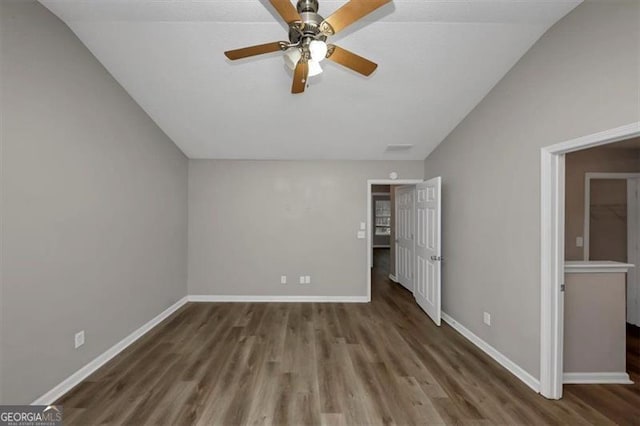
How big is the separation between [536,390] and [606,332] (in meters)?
0.87

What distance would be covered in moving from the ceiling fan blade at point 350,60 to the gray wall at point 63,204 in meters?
2.23

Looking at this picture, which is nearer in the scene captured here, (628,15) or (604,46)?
(628,15)

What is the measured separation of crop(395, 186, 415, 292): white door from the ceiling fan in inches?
138

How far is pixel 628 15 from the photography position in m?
1.71

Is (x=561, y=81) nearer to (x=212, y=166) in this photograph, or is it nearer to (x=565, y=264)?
(x=565, y=264)

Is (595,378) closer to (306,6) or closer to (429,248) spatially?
(429,248)

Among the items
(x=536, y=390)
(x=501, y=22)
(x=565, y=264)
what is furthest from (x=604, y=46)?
(x=536, y=390)

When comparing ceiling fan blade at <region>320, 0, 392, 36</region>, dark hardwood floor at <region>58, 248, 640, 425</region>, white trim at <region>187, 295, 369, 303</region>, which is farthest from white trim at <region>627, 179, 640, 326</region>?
ceiling fan blade at <region>320, 0, 392, 36</region>

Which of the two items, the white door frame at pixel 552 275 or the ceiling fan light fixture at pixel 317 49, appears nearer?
the ceiling fan light fixture at pixel 317 49

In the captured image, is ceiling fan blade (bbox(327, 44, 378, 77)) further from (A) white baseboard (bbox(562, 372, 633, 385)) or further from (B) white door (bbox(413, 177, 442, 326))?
(A) white baseboard (bbox(562, 372, 633, 385))

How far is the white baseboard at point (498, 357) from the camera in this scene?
2357 millimetres

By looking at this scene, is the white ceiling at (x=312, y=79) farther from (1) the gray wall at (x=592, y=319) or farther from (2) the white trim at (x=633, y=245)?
(2) the white trim at (x=633, y=245)

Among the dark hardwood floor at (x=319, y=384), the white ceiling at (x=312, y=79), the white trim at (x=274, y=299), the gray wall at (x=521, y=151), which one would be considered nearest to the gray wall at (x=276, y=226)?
the white trim at (x=274, y=299)

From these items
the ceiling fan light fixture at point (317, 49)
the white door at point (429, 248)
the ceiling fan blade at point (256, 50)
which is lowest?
the white door at point (429, 248)
